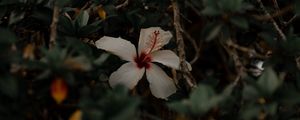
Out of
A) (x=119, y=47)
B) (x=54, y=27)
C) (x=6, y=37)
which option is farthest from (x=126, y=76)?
(x=6, y=37)

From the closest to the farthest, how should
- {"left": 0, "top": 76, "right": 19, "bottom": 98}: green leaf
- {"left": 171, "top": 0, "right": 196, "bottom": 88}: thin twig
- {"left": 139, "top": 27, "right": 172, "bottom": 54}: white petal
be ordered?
{"left": 0, "top": 76, "right": 19, "bottom": 98}: green leaf < {"left": 171, "top": 0, "right": 196, "bottom": 88}: thin twig < {"left": 139, "top": 27, "right": 172, "bottom": 54}: white petal

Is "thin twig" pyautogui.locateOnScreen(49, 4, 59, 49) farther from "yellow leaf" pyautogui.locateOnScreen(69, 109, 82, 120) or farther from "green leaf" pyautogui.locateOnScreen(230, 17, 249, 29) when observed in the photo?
"green leaf" pyautogui.locateOnScreen(230, 17, 249, 29)

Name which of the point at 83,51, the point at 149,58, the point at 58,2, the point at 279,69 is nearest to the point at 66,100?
the point at 83,51

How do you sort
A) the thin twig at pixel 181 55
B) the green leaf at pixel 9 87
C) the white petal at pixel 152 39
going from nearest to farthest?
the green leaf at pixel 9 87 → the thin twig at pixel 181 55 → the white petal at pixel 152 39

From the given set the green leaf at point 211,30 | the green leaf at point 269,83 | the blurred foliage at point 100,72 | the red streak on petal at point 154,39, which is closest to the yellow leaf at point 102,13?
the blurred foliage at point 100,72

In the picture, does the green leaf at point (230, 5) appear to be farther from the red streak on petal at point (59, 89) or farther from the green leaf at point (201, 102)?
the red streak on petal at point (59, 89)

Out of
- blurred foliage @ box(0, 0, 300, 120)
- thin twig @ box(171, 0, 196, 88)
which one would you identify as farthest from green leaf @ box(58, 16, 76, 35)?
thin twig @ box(171, 0, 196, 88)
